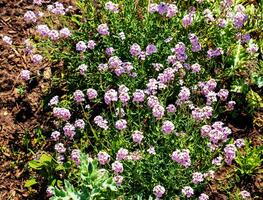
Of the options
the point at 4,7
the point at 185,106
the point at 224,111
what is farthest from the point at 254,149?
the point at 4,7

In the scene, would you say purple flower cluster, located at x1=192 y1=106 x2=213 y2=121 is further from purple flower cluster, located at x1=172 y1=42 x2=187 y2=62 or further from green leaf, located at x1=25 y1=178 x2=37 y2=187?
green leaf, located at x1=25 y1=178 x2=37 y2=187

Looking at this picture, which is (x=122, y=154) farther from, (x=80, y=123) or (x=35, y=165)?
(x=35, y=165)

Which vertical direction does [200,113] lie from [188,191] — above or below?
above

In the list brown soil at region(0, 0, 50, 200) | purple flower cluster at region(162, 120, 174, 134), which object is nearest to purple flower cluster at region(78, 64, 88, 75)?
brown soil at region(0, 0, 50, 200)

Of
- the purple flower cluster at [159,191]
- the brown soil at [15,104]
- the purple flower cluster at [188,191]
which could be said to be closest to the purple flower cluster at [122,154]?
the purple flower cluster at [159,191]

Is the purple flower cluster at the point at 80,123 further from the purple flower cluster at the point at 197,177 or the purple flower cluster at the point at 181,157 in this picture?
the purple flower cluster at the point at 197,177

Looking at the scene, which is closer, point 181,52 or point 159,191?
point 159,191

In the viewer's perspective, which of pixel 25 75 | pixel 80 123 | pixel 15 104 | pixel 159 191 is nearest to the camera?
pixel 159 191

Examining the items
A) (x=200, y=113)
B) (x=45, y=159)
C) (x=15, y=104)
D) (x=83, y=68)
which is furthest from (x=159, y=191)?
(x=15, y=104)
